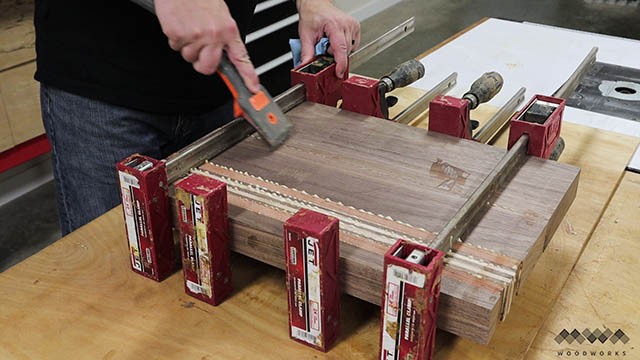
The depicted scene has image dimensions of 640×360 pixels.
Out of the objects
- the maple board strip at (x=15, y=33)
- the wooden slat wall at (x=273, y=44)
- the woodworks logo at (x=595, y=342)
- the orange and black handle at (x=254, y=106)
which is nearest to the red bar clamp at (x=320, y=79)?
the orange and black handle at (x=254, y=106)

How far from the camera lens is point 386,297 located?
0.70m

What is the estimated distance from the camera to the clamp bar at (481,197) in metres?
0.80

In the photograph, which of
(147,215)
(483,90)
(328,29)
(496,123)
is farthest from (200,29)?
(496,123)

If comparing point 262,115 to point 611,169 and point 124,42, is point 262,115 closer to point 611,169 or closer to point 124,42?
point 124,42

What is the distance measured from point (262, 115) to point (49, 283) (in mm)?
407

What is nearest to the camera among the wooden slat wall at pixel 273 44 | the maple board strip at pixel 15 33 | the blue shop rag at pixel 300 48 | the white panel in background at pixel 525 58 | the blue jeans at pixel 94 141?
the blue jeans at pixel 94 141

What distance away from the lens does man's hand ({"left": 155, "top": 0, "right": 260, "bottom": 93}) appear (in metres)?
0.86

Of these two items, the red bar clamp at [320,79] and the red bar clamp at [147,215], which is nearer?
the red bar clamp at [147,215]

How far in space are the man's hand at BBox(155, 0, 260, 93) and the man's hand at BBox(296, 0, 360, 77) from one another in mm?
409

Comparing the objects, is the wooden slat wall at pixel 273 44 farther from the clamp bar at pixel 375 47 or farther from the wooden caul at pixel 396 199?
the wooden caul at pixel 396 199

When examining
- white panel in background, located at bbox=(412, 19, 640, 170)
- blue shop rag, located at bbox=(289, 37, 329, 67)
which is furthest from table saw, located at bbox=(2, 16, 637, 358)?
white panel in background, located at bbox=(412, 19, 640, 170)


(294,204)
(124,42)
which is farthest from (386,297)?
(124,42)

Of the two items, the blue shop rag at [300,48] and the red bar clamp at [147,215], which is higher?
the blue shop rag at [300,48]

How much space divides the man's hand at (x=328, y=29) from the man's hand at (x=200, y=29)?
1.34 feet
